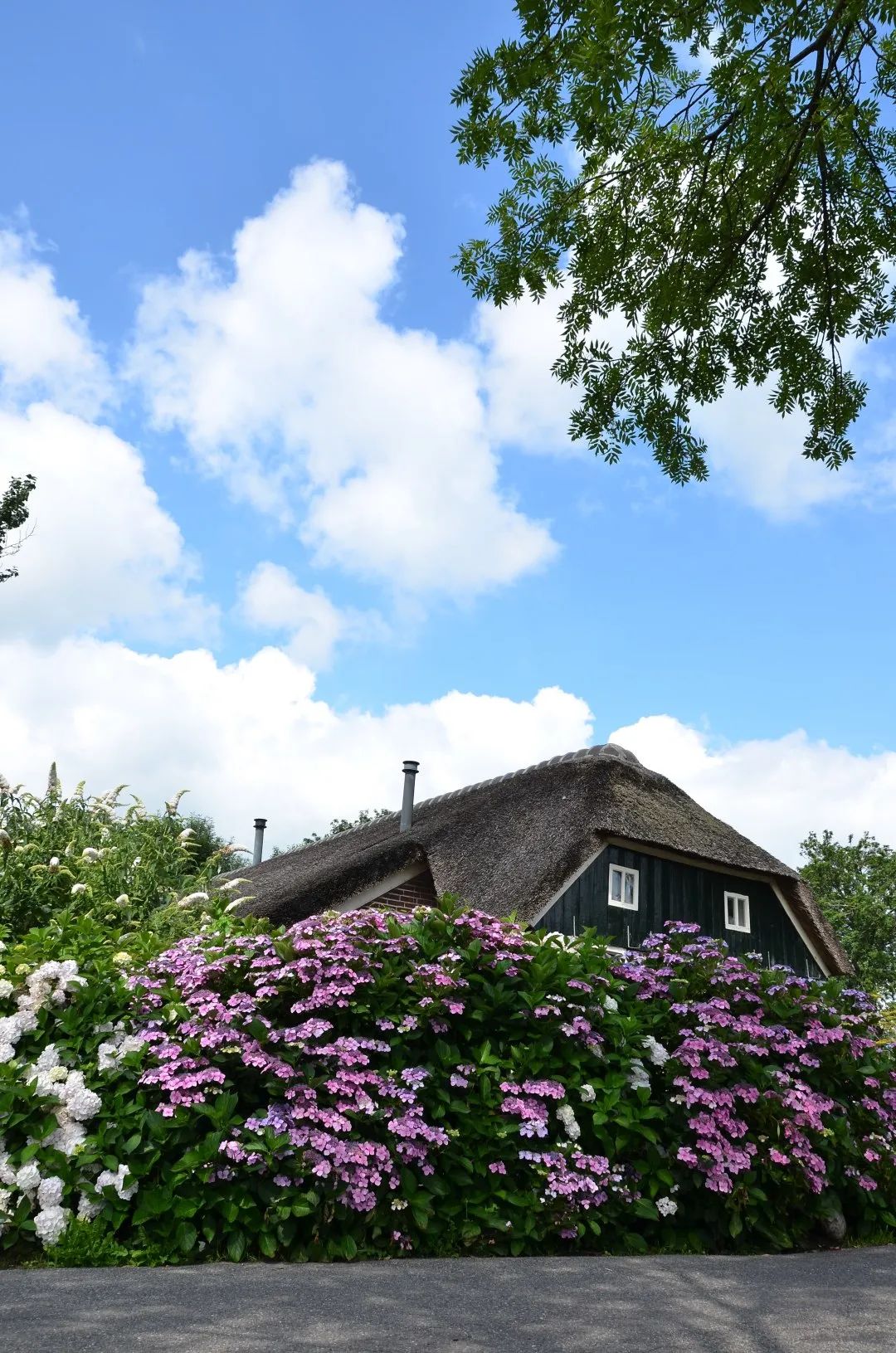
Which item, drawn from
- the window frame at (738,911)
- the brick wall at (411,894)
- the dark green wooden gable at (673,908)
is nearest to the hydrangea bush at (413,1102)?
the dark green wooden gable at (673,908)

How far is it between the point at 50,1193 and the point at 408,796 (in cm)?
1512

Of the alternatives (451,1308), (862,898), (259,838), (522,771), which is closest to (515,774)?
(522,771)

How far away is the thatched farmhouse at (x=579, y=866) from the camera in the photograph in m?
16.2

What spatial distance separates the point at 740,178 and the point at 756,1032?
6295 mm

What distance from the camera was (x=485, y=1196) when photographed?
207 inches

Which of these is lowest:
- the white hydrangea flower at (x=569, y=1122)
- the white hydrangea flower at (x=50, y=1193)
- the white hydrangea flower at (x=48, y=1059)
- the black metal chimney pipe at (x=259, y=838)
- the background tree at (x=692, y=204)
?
the white hydrangea flower at (x=50, y=1193)

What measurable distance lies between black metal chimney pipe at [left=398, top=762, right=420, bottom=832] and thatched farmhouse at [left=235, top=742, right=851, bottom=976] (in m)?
0.02

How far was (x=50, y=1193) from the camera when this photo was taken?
507cm

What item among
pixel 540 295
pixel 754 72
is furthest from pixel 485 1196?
pixel 754 72

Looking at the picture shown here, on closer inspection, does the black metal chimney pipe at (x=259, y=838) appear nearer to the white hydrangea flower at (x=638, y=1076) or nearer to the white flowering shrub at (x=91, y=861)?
the white flowering shrub at (x=91, y=861)

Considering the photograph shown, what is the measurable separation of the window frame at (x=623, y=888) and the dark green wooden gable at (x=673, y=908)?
0.18 feet

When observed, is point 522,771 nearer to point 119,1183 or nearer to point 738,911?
point 738,911

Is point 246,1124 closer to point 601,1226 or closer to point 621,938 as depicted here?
point 601,1226

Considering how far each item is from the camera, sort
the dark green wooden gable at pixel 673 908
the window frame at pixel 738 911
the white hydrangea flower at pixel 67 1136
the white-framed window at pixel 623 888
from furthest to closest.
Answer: the window frame at pixel 738 911 < the white-framed window at pixel 623 888 < the dark green wooden gable at pixel 673 908 < the white hydrangea flower at pixel 67 1136
